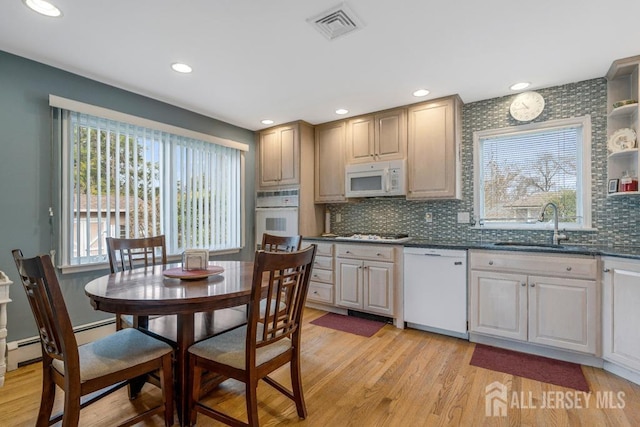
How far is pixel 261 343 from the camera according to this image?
57.2 inches

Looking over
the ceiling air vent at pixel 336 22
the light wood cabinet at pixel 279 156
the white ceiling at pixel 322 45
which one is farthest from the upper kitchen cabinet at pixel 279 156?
the ceiling air vent at pixel 336 22

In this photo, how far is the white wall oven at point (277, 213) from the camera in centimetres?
388

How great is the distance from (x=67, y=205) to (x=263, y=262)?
2203 millimetres

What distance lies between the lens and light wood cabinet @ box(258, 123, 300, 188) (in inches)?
154

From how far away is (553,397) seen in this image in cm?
191

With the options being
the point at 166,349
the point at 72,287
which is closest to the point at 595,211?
the point at 166,349

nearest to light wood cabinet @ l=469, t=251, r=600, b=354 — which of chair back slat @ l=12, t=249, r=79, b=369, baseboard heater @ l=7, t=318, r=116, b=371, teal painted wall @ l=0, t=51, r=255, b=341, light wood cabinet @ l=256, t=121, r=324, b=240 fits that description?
light wood cabinet @ l=256, t=121, r=324, b=240

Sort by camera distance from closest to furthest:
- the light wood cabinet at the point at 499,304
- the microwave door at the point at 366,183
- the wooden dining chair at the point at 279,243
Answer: the light wood cabinet at the point at 499,304
the wooden dining chair at the point at 279,243
the microwave door at the point at 366,183

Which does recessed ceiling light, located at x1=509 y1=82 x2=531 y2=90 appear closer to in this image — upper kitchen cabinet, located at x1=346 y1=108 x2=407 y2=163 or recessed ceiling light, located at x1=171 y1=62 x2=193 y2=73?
upper kitchen cabinet, located at x1=346 y1=108 x2=407 y2=163

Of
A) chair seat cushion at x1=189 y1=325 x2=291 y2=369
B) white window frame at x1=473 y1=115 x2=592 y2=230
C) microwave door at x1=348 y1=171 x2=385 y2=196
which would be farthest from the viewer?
microwave door at x1=348 y1=171 x2=385 y2=196

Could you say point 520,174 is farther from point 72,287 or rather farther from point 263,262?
point 72,287

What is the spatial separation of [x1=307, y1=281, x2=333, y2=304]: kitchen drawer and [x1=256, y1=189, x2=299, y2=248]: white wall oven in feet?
2.30

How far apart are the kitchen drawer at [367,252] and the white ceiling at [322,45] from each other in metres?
1.56

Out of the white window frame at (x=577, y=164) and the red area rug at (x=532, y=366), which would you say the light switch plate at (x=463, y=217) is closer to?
the white window frame at (x=577, y=164)
